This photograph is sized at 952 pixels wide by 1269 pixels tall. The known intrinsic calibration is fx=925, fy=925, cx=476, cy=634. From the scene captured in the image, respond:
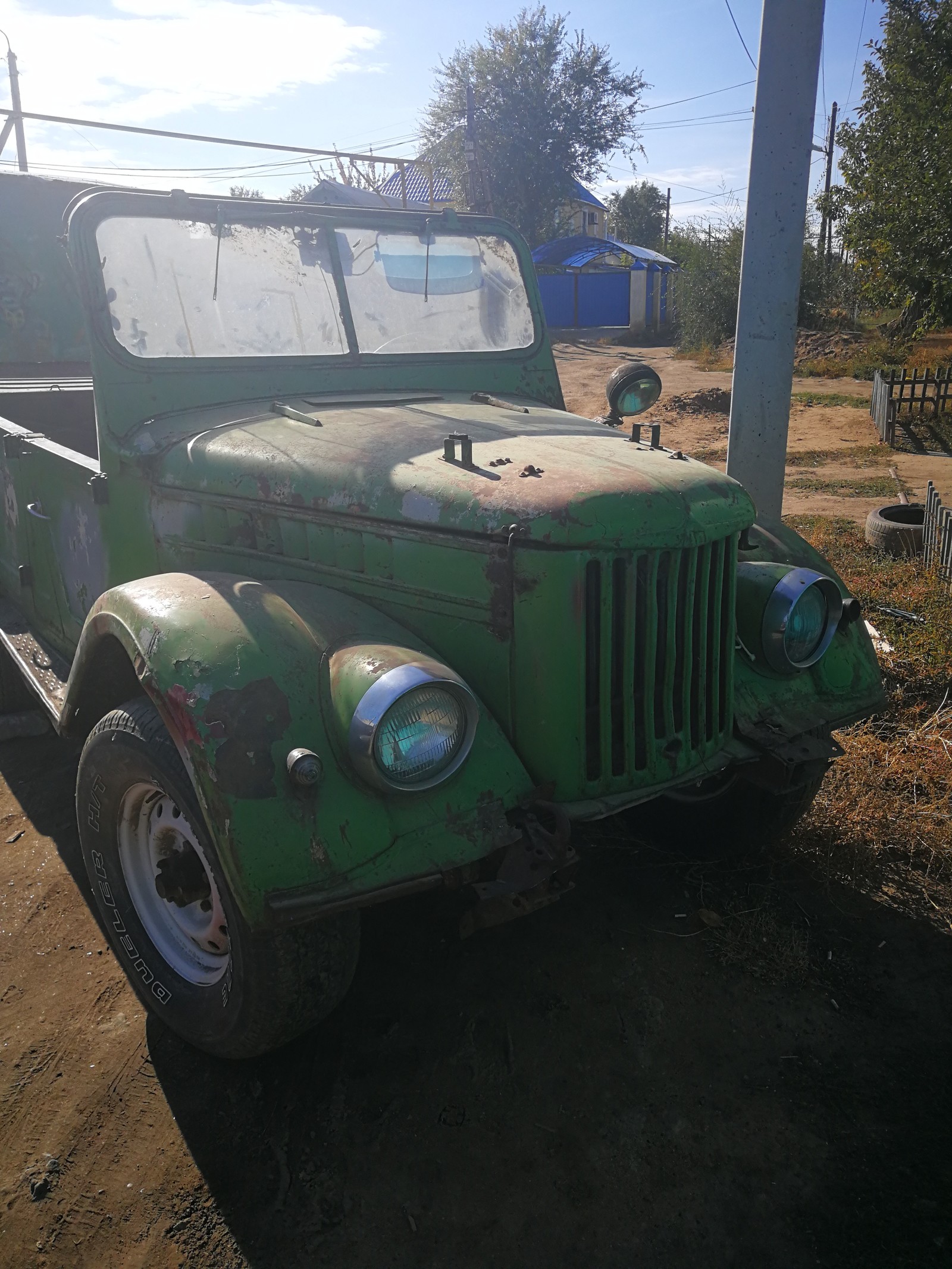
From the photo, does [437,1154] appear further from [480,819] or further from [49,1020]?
[49,1020]

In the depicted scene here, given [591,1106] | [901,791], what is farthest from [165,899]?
[901,791]

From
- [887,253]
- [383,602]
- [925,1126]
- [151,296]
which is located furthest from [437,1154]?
[887,253]

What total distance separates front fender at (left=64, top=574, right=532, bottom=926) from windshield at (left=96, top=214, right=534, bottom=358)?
1.36 meters

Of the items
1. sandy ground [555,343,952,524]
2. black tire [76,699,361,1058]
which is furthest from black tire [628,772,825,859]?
sandy ground [555,343,952,524]

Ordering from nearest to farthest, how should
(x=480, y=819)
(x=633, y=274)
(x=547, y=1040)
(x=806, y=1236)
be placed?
(x=806, y=1236) < (x=480, y=819) < (x=547, y=1040) < (x=633, y=274)

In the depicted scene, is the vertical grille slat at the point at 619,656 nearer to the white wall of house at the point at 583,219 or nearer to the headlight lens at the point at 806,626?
the headlight lens at the point at 806,626

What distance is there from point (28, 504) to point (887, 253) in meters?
13.8

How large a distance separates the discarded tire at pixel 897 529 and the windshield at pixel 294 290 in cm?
381

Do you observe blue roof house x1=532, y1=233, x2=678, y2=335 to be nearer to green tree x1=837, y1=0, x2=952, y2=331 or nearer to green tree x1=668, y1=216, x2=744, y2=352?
green tree x1=668, y1=216, x2=744, y2=352

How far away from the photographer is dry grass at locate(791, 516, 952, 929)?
333 cm

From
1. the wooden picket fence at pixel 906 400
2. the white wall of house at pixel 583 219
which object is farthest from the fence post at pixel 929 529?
the white wall of house at pixel 583 219

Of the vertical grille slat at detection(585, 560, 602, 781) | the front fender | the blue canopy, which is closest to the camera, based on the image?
the front fender

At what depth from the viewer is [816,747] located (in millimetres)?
2762

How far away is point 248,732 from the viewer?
212 cm
